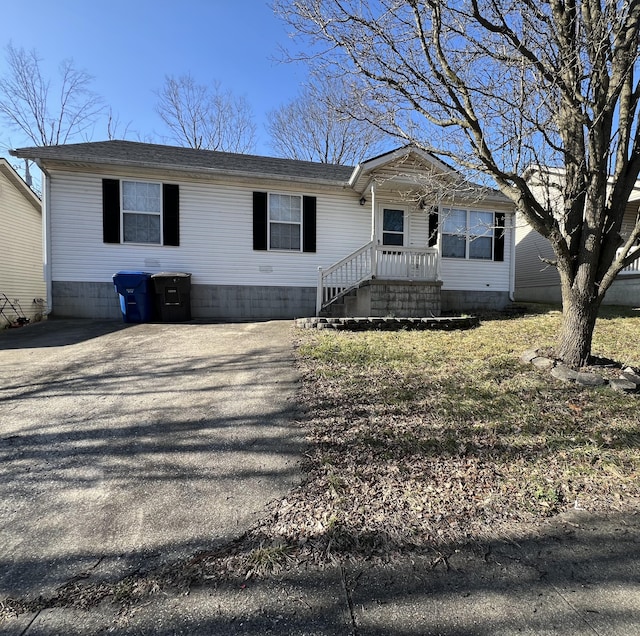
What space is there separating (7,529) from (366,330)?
6.01 meters

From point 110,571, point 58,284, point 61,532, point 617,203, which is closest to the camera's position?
point 110,571

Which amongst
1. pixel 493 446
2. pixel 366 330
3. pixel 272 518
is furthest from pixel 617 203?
pixel 272 518

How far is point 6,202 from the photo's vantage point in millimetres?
10844

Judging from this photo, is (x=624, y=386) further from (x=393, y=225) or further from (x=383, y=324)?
(x=393, y=225)

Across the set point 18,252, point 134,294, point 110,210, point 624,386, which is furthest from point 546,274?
point 18,252

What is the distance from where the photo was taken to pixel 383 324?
751cm

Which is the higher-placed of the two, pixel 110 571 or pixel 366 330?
pixel 366 330

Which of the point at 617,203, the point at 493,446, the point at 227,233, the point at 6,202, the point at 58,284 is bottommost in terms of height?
the point at 493,446

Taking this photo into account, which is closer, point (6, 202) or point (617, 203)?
point (617, 203)

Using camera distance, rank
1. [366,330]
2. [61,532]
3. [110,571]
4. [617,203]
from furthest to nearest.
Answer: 1. [366,330]
2. [617,203]
3. [61,532]
4. [110,571]

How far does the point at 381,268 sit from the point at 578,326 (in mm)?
5117

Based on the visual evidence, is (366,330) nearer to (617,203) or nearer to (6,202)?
(617,203)

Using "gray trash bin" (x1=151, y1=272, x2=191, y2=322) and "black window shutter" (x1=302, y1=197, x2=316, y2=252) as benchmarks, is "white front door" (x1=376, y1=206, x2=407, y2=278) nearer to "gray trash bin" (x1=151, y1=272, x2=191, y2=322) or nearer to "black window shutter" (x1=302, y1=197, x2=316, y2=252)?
"black window shutter" (x1=302, y1=197, x2=316, y2=252)

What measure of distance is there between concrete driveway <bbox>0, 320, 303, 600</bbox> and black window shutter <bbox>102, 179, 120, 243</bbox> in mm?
4401
